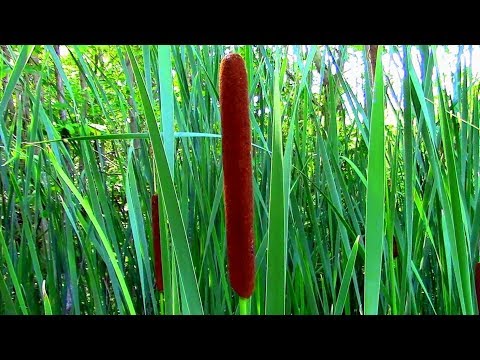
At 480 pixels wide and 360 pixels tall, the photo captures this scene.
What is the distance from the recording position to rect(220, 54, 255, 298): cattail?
13.3 inches

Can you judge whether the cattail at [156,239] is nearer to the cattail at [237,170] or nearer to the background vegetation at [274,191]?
the background vegetation at [274,191]

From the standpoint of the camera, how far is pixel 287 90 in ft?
3.50

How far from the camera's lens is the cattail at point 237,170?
1.11 feet

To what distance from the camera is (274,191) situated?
1.05ft

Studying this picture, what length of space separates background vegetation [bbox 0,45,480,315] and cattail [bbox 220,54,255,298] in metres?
0.03

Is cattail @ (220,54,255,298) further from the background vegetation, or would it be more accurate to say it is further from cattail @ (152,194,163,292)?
cattail @ (152,194,163,292)

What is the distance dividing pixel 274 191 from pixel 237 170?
1.4 inches

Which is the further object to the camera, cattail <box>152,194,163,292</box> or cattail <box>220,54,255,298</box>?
cattail <box>152,194,163,292</box>

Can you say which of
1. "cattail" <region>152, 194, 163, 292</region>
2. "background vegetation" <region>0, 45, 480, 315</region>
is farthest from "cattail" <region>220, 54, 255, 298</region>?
"cattail" <region>152, 194, 163, 292</region>

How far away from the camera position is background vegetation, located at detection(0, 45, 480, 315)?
0.41 meters
